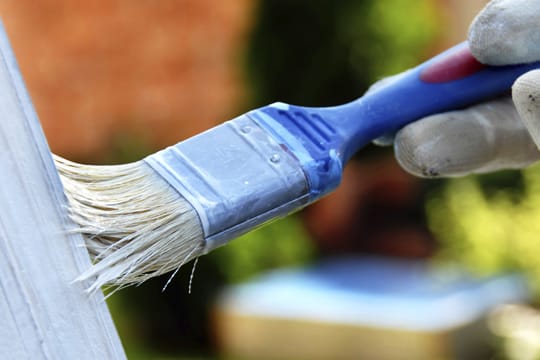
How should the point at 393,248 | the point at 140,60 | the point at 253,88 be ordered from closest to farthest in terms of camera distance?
the point at 140,60 → the point at 253,88 → the point at 393,248

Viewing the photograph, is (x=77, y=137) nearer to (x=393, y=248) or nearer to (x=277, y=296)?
(x=277, y=296)

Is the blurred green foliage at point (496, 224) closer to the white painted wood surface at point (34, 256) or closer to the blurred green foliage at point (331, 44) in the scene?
the blurred green foliage at point (331, 44)

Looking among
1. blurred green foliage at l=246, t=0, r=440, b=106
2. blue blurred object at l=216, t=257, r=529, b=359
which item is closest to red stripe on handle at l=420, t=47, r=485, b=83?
blue blurred object at l=216, t=257, r=529, b=359

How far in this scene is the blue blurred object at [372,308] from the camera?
4.14m

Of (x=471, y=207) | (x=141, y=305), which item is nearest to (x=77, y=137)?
(x=141, y=305)

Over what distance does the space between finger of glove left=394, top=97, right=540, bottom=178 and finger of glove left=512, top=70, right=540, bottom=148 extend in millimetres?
165

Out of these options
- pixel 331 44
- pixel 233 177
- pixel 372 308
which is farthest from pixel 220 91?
pixel 233 177

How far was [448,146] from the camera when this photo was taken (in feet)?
4.23

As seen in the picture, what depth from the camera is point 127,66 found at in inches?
183

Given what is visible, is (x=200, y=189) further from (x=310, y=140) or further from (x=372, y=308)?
(x=372, y=308)

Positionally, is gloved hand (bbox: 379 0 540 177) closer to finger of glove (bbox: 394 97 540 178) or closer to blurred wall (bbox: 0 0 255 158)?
finger of glove (bbox: 394 97 540 178)

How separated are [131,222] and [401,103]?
17.4 inches

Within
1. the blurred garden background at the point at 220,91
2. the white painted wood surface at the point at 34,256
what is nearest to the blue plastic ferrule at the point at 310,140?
the white painted wood surface at the point at 34,256

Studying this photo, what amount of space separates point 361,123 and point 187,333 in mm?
3760
